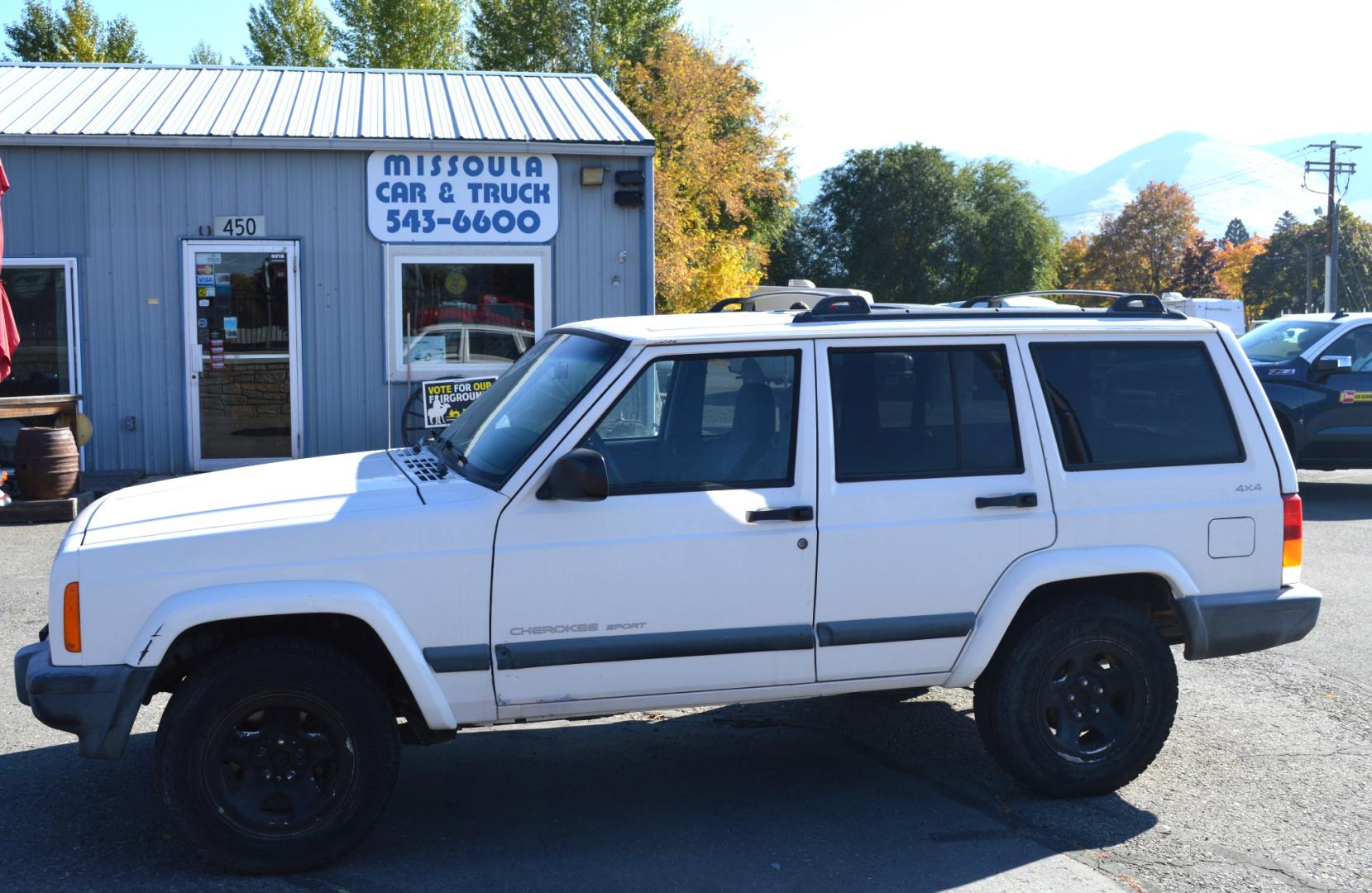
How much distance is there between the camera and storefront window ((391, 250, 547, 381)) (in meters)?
13.6

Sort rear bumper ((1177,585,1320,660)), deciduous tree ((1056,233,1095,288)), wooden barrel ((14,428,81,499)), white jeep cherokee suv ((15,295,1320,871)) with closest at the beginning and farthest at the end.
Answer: white jeep cherokee suv ((15,295,1320,871)) < rear bumper ((1177,585,1320,660)) < wooden barrel ((14,428,81,499)) < deciduous tree ((1056,233,1095,288))

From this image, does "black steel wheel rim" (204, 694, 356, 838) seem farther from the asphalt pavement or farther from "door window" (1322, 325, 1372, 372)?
"door window" (1322, 325, 1372, 372)

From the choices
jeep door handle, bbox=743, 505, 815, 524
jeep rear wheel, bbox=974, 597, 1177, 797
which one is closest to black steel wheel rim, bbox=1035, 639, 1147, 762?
jeep rear wheel, bbox=974, 597, 1177, 797

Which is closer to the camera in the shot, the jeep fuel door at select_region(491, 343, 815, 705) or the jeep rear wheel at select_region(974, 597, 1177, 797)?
the jeep fuel door at select_region(491, 343, 815, 705)

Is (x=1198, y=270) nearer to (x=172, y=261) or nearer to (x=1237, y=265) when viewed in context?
(x=1237, y=265)

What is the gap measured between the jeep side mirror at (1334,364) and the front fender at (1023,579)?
9269mm

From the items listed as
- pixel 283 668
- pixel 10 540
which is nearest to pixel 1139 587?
pixel 283 668

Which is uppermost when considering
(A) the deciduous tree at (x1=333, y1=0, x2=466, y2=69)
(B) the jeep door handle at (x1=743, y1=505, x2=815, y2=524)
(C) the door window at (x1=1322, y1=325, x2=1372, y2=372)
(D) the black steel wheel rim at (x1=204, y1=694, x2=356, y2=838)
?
(A) the deciduous tree at (x1=333, y1=0, x2=466, y2=69)

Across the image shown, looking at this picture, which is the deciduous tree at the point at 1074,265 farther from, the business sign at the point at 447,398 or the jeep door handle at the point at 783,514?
the jeep door handle at the point at 783,514

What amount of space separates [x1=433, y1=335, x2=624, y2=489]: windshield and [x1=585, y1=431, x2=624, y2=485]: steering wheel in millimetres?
135

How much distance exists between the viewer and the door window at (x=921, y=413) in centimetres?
471

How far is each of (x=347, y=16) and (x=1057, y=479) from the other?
4668 cm

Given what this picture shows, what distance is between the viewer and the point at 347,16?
46625mm

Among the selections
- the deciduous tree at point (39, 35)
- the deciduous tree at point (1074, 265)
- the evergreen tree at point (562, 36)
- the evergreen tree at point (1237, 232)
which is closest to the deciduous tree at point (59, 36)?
the deciduous tree at point (39, 35)
